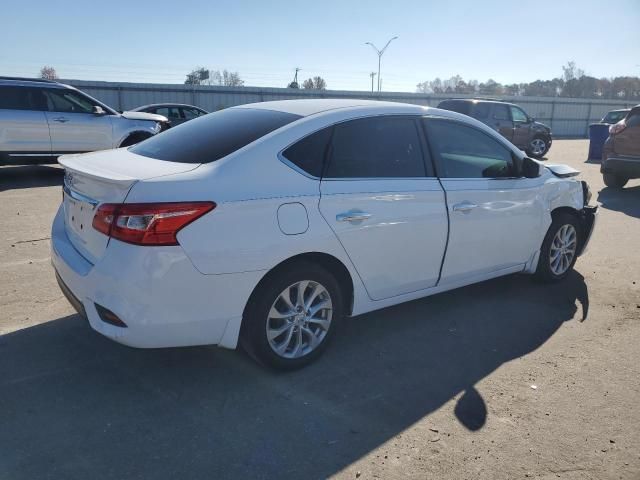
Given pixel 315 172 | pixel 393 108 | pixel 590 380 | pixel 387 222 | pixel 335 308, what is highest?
pixel 393 108

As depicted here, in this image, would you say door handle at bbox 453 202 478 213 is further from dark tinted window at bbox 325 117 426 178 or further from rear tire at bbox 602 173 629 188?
rear tire at bbox 602 173 629 188

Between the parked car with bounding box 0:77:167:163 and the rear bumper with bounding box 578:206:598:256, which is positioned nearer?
the rear bumper with bounding box 578:206:598:256

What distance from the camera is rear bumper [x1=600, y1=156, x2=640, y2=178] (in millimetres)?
10398

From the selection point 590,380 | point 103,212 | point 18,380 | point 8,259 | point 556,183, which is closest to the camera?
point 103,212

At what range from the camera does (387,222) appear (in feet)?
11.7

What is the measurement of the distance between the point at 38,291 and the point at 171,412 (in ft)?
7.48

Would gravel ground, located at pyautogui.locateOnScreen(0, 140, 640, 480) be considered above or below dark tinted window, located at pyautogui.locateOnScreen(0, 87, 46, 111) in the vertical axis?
below

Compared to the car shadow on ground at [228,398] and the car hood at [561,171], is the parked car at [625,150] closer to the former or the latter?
the car hood at [561,171]

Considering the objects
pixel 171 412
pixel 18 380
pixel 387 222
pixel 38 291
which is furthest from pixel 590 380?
pixel 38 291

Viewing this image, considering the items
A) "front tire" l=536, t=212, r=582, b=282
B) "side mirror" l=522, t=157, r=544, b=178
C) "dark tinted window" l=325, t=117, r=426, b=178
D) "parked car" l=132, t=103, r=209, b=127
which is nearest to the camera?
"dark tinted window" l=325, t=117, r=426, b=178

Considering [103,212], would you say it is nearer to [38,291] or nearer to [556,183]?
[38,291]

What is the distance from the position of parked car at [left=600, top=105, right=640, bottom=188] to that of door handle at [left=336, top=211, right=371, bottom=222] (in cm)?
915

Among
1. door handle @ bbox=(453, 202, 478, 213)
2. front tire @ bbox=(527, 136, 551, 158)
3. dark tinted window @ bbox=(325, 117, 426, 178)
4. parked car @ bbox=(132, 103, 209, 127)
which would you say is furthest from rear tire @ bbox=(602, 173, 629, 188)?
parked car @ bbox=(132, 103, 209, 127)

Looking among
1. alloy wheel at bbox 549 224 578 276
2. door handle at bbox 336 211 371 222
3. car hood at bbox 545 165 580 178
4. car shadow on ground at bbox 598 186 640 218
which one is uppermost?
car hood at bbox 545 165 580 178
